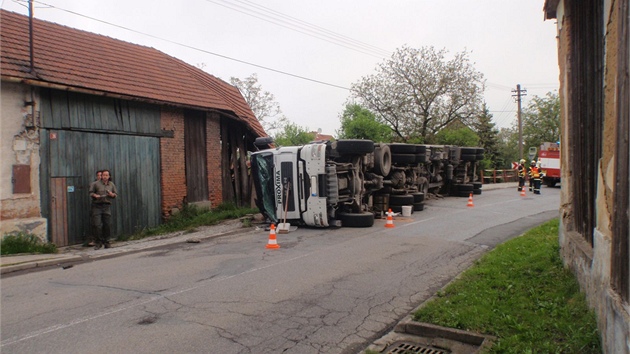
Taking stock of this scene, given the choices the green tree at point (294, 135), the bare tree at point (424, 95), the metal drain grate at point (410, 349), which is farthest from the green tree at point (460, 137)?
the metal drain grate at point (410, 349)

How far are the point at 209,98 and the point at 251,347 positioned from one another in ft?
41.7

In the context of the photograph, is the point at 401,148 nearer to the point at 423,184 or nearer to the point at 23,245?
the point at 423,184

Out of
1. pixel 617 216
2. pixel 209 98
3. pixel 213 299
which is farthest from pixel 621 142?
pixel 209 98

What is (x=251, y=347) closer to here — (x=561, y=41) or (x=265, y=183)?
(x=561, y=41)

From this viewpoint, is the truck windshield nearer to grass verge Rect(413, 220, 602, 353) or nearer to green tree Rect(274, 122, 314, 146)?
grass verge Rect(413, 220, 602, 353)

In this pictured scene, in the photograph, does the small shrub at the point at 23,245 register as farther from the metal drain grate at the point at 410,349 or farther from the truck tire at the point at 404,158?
the truck tire at the point at 404,158

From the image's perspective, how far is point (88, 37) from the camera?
14.5m

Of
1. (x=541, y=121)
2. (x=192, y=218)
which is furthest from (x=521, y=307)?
(x=541, y=121)

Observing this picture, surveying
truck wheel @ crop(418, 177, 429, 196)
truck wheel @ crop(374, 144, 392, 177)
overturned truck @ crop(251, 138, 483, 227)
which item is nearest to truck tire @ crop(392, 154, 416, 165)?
overturned truck @ crop(251, 138, 483, 227)

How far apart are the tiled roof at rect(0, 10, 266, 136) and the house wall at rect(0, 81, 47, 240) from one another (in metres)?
0.57

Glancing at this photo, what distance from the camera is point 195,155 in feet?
51.3

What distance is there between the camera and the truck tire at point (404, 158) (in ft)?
49.9

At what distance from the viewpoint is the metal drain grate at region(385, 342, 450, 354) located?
441cm

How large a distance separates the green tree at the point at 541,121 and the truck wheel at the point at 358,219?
50101 mm
